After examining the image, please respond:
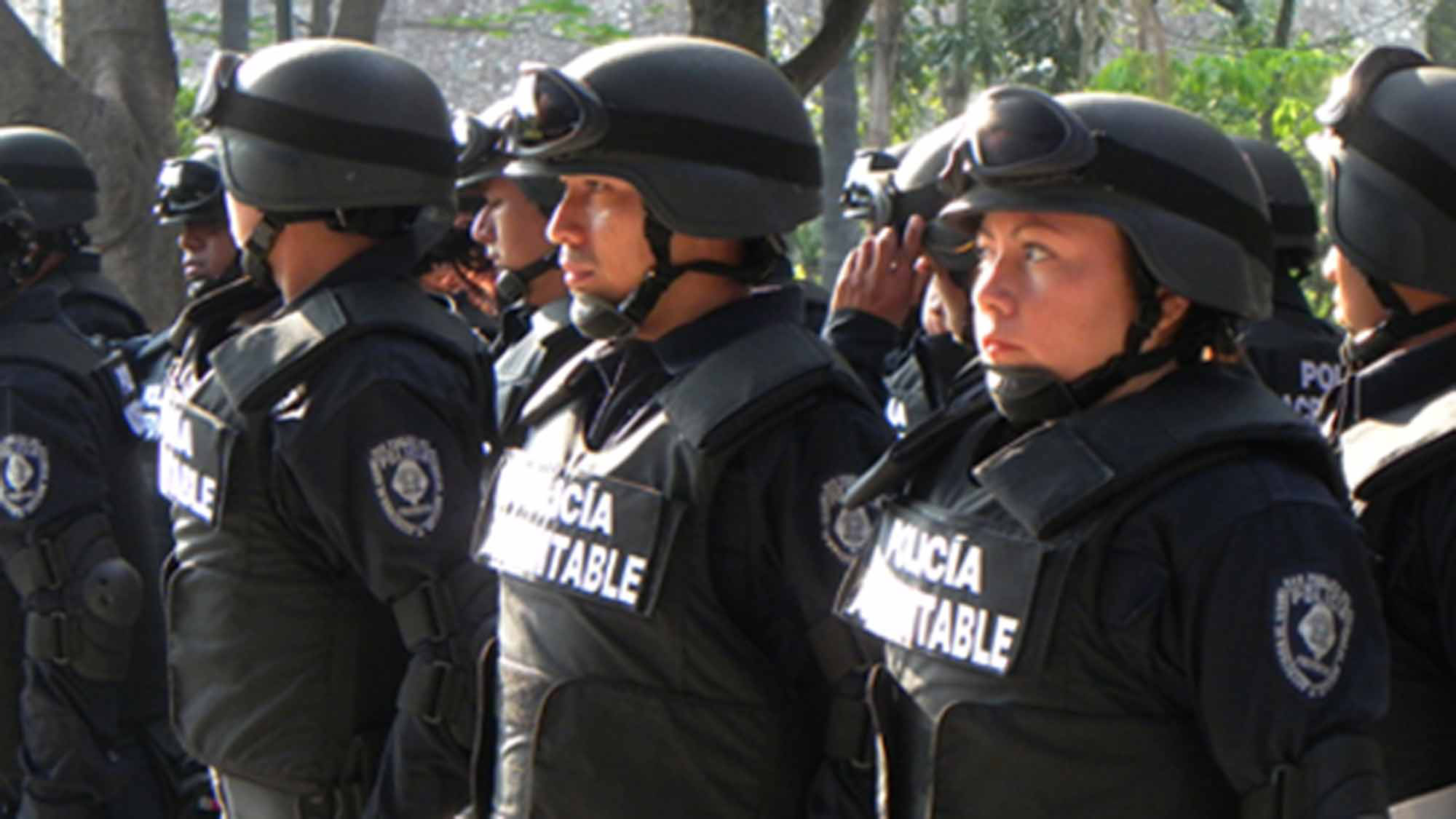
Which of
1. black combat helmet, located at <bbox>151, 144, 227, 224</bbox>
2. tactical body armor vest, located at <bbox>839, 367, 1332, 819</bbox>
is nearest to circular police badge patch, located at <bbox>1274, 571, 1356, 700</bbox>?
tactical body armor vest, located at <bbox>839, 367, 1332, 819</bbox>

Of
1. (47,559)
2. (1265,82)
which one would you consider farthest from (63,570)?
(1265,82)

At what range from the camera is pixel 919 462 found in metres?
3.14

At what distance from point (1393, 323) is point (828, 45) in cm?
418

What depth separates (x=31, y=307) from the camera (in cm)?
587

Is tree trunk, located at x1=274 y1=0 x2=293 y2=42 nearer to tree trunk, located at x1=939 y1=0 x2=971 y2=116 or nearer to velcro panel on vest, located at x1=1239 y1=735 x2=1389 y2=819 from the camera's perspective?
velcro panel on vest, located at x1=1239 y1=735 x2=1389 y2=819

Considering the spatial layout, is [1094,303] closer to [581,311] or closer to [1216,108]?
[581,311]

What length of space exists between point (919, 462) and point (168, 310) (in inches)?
270

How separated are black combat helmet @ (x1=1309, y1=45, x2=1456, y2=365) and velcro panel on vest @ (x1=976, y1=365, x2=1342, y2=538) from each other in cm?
71

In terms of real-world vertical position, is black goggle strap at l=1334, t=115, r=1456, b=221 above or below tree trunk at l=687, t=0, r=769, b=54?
above

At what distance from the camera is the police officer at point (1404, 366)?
10.6ft

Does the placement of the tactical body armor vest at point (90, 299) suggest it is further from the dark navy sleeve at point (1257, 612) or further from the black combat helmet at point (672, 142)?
the dark navy sleeve at point (1257, 612)

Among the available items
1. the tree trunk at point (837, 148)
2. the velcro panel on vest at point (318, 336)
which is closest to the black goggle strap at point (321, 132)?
the velcro panel on vest at point (318, 336)

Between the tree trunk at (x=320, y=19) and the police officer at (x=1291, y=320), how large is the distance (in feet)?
25.5

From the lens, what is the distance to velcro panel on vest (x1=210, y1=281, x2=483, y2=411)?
417 centimetres
